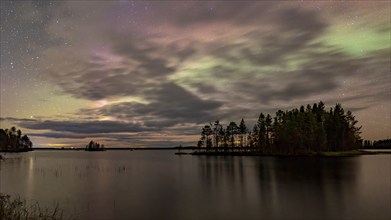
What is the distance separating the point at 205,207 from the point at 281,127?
128 metres

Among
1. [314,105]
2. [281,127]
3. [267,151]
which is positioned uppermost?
[314,105]

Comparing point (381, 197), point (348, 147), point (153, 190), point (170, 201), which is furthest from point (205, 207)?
point (348, 147)

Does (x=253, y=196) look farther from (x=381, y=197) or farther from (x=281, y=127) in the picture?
(x=281, y=127)

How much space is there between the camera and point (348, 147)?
17475 centimetres

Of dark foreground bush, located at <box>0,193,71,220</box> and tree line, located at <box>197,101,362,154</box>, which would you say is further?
tree line, located at <box>197,101,362,154</box>

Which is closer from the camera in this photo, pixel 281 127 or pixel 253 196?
pixel 253 196

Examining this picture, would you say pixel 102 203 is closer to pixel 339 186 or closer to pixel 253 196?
pixel 253 196

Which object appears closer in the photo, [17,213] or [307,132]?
[17,213]

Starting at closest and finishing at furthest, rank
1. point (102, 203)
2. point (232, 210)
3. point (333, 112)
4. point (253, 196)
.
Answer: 1. point (232, 210)
2. point (102, 203)
3. point (253, 196)
4. point (333, 112)

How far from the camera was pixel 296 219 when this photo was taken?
87.5 feet

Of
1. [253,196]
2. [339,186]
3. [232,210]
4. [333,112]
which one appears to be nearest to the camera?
[232,210]

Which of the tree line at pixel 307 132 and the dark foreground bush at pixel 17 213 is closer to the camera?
the dark foreground bush at pixel 17 213

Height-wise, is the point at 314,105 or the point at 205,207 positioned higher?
the point at 314,105

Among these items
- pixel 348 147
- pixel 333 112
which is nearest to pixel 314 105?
pixel 333 112
